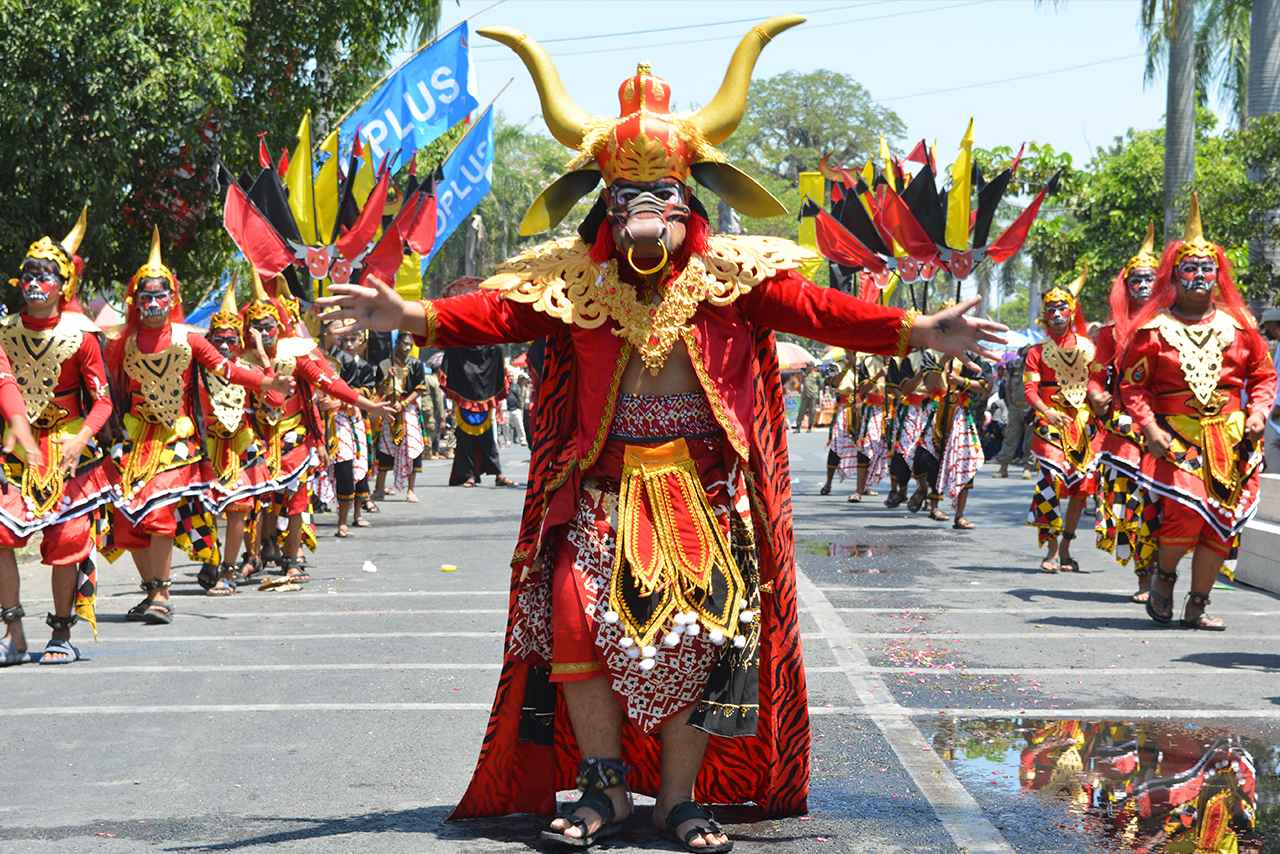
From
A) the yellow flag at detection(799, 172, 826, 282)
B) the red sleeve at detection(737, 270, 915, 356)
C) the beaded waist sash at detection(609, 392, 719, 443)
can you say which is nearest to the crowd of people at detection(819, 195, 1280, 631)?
the red sleeve at detection(737, 270, 915, 356)

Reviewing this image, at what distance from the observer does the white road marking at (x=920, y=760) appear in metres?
5.61

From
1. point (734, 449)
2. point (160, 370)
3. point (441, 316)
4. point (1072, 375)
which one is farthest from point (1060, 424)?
point (441, 316)

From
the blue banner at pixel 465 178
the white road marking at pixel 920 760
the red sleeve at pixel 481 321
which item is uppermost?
the blue banner at pixel 465 178

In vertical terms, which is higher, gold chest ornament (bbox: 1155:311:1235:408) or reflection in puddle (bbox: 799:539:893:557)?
gold chest ornament (bbox: 1155:311:1235:408)

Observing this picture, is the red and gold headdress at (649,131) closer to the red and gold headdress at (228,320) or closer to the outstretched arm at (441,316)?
the outstretched arm at (441,316)

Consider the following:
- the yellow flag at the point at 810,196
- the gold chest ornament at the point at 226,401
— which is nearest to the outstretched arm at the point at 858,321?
the gold chest ornament at the point at 226,401

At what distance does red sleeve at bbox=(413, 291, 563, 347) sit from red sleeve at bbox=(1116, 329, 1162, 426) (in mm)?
5664

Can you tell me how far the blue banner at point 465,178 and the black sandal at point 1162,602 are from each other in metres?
13.9

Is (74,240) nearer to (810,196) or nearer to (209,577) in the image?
(209,577)

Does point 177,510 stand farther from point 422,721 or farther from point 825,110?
point 825,110

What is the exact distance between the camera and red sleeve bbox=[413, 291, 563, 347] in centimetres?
568

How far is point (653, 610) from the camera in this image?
216 inches

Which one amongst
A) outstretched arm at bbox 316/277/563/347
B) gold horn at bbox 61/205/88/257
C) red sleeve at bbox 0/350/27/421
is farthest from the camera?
gold horn at bbox 61/205/88/257

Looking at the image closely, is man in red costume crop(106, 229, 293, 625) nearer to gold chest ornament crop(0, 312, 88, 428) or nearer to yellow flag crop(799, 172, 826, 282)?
gold chest ornament crop(0, 312, 88, 428)
